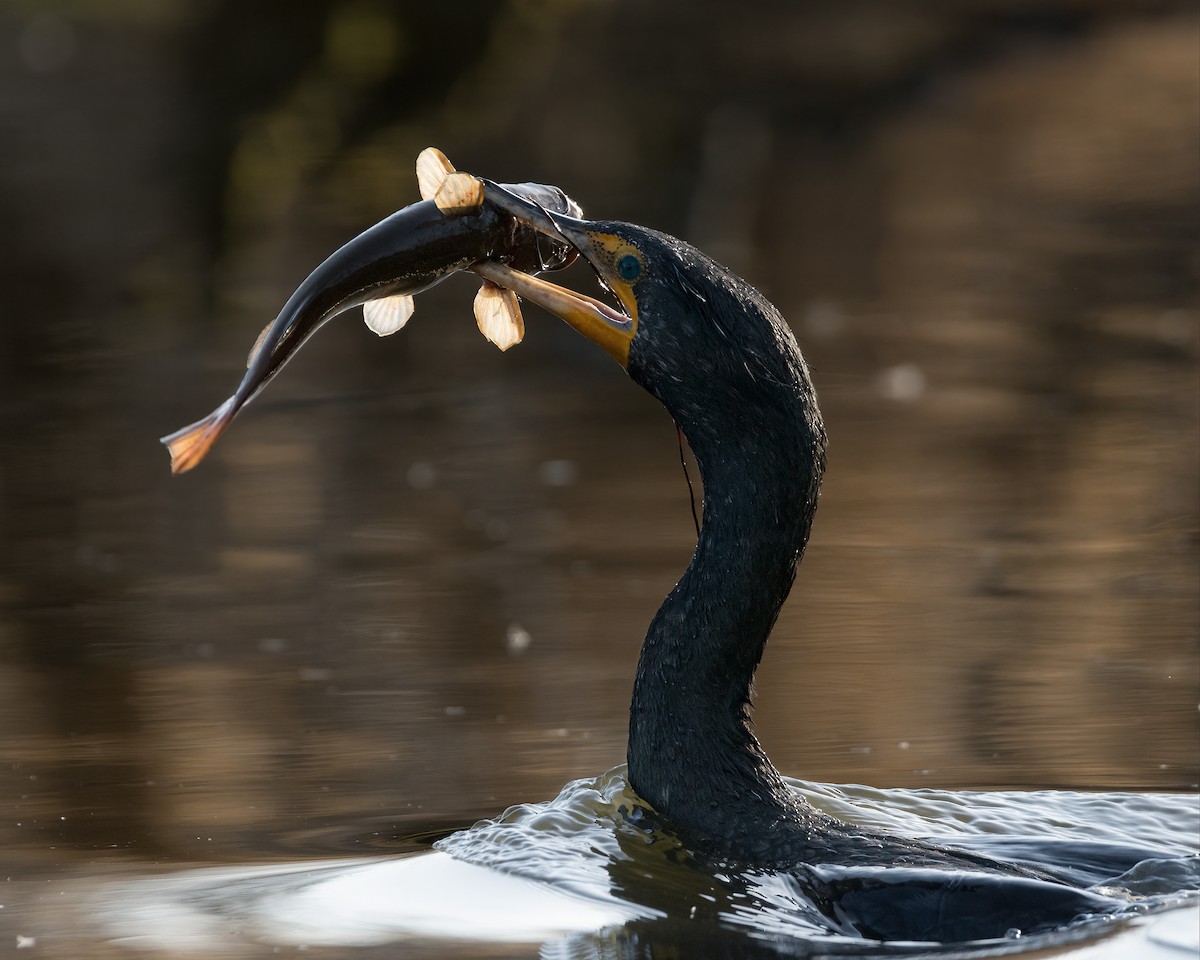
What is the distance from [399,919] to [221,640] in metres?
2.11

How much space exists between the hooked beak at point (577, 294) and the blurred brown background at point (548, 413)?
1.17m

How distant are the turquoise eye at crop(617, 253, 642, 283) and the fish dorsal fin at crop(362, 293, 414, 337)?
540mm

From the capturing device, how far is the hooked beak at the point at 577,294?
13.8ft

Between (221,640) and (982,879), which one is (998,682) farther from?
(221,640)

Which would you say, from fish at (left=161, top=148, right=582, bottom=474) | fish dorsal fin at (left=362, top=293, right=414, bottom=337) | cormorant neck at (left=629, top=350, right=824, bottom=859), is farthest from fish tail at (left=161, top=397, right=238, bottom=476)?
cormorant neck at (left=629, top=350, right=824, bottom=859)

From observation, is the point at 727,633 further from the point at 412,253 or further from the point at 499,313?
the point at 412,253

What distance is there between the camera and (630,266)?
13.8 feet

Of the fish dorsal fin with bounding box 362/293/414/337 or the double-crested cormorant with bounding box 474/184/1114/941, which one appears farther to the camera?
the fish dorsal fin with bounding box 362/293/414/337

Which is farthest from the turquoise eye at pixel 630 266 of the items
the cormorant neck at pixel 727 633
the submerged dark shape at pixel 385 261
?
the cormorant neck at pixel 727 633

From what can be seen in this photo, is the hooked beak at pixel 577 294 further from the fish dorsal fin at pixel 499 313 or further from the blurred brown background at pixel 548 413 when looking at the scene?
the blurred brown background at pixel 548 413

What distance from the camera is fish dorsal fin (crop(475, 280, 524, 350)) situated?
4434mm

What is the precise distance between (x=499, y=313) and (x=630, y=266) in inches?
15.2

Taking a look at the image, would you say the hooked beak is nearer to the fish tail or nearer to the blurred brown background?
the fish tail

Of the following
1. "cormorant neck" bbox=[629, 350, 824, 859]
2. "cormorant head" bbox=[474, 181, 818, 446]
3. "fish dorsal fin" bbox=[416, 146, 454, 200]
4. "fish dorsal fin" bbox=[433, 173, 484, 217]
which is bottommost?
"cormorant neck" bbox=[629, 350, 824, 859]
